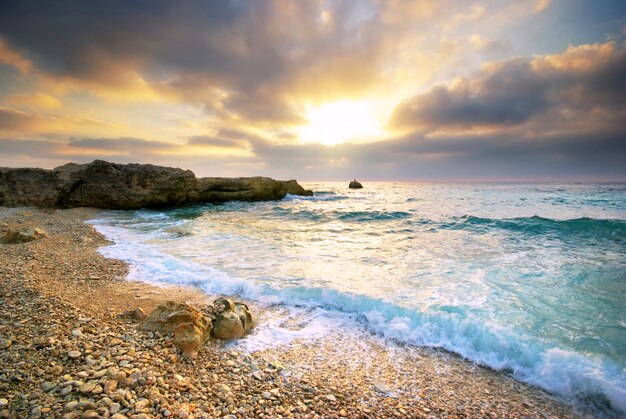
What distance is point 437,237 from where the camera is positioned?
39.7 feet

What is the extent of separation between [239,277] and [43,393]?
447 centimetres

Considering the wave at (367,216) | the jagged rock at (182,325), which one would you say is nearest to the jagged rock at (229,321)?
the jagged rock at (182,325)

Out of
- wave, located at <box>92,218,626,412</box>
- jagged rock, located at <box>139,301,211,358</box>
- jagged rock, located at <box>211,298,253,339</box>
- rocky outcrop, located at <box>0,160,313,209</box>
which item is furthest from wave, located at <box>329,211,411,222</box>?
jagged rock, located at <box>139,301,211,358</box>

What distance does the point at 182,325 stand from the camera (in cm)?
369

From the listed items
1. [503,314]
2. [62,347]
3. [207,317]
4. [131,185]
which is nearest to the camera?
[62,347]

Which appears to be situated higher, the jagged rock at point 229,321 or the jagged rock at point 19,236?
the jagged rock at point 19,236

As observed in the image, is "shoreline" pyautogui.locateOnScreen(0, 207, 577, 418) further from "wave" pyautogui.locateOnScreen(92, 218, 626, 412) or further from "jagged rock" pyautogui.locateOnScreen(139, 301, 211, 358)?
"wave" pyautogui.locateOnScreen(92, 218, 626, 412)

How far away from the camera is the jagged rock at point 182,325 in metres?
3.54

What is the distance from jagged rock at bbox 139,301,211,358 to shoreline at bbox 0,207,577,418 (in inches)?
5.0

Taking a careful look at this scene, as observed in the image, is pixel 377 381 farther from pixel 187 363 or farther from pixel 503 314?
pixel 503 314

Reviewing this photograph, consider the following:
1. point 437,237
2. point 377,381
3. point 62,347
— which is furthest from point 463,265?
point 62,347

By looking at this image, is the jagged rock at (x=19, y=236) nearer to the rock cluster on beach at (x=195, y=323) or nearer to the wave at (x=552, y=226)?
the rock cluster on beach at (x=195, y=323)

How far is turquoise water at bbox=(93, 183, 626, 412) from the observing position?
13.1ft

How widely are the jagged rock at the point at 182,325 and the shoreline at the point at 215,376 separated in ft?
0.42
